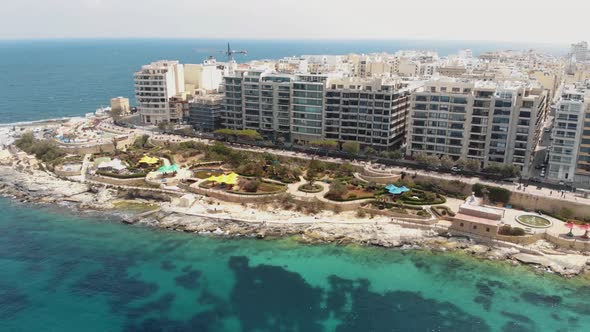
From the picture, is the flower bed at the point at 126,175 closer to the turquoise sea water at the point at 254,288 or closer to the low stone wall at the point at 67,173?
the low stone wall at the point at 67,173

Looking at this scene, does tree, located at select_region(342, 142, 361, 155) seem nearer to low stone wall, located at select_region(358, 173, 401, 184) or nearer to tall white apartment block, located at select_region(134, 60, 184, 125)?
low stone wall, located at select_region(358, 173, 401, 184)

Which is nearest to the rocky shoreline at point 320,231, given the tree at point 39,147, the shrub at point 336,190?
the shrub at point 336,190

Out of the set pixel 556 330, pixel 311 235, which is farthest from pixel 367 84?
pixel 556 330

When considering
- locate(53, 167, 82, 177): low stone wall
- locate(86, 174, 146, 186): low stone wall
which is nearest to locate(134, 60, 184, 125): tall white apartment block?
locate(53, 167, 82, 177): low stone wall

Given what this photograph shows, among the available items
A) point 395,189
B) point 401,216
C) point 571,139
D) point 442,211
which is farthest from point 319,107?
point 571,139

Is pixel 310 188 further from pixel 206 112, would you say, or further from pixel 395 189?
pixel 206 112

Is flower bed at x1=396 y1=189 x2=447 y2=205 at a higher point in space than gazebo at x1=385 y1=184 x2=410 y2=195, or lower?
lower

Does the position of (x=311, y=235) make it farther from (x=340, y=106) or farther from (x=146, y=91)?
(x=146, y=91)
